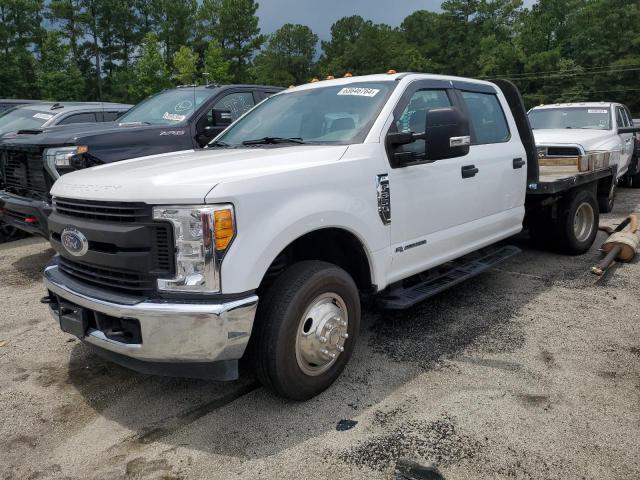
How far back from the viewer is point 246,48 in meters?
49.8

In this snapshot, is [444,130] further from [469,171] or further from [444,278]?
[444,278]

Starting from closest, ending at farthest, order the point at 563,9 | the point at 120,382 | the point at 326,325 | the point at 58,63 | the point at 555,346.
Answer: the point at 326,325, the point at 120,382, the point at 555,346, the point at 58,63, the point at 563,9

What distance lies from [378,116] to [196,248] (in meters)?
1.65

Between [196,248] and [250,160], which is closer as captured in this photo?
[196,248]

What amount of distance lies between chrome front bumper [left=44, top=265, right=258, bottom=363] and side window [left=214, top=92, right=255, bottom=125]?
436cm

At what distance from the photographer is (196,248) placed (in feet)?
8.26

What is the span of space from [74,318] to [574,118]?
9.72 meters

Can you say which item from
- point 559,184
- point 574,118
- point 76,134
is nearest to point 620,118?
point 574,118

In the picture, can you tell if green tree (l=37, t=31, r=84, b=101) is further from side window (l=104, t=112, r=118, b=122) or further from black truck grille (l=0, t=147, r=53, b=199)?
black truck grille (l=0, t=147, r=53, b=199)

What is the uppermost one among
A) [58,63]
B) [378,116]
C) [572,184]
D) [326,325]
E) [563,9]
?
[563,9]

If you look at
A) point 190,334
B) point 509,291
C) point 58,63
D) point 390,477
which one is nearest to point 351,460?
point 390,477

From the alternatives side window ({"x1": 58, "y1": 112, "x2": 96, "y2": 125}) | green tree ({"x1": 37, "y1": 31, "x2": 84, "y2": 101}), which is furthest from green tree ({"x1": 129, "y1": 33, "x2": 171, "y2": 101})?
side window ({"x1": 58, "y1": 112, "x2": 96, "y2": 125})

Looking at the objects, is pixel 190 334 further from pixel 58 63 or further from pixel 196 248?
pixel 58 63

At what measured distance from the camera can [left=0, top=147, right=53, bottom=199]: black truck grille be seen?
18.2ft
